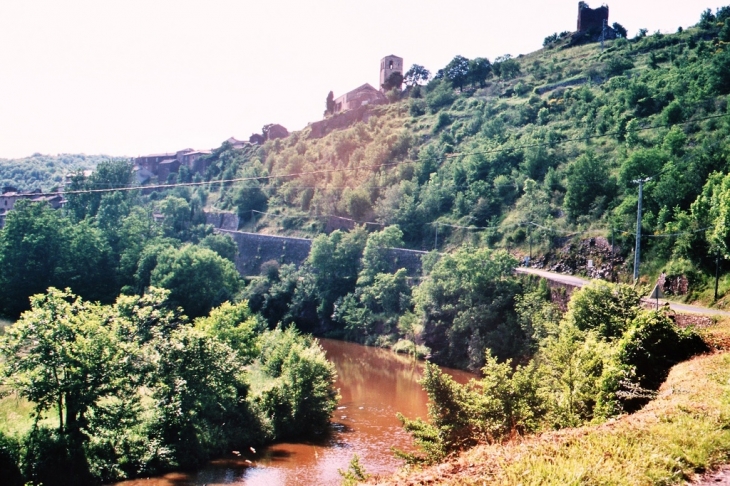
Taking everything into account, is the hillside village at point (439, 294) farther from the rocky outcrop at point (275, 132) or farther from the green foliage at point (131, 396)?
the rocky outcrop at point (275, 132)

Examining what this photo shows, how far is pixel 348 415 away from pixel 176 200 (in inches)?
1953

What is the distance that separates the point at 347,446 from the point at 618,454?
55.5 ft

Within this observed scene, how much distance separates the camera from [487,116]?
62125mm

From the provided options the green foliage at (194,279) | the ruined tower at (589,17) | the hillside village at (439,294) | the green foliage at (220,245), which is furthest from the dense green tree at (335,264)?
the ruined tower at (589,17)

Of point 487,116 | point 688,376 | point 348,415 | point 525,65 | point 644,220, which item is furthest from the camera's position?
point 525,65

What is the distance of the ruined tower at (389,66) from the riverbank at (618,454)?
95223 millimetres

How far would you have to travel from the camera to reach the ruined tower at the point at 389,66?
327 ft

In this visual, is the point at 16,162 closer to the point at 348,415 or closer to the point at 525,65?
the point at 525,65

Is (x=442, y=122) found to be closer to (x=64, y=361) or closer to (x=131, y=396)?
(x=131, y=396)

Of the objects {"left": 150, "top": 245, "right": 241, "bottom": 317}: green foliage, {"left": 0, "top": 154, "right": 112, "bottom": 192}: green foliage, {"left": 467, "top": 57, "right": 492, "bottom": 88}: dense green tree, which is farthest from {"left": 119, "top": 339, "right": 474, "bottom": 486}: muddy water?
{"left": 0, "top": 154, "right": 112, "bottom": 192}: green foliage

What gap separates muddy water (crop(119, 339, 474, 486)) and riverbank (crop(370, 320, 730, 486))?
12415 mm

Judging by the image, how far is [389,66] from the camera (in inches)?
3930

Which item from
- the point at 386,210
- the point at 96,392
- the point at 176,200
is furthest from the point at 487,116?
the point at 96,392

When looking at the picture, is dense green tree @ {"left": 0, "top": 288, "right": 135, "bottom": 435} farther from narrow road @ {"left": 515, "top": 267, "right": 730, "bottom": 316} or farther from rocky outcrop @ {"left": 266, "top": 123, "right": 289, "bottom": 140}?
rocky outcrop @ {"left": 266, "top": 123, "right": 289, "bottom": 140}
